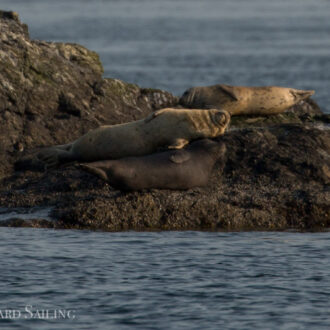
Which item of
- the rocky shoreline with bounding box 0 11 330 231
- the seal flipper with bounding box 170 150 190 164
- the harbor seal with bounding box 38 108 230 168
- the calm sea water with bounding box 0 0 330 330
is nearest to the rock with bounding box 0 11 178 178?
the rocky shoreline with bounding box 0 11 330 231

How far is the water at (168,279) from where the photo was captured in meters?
8.72

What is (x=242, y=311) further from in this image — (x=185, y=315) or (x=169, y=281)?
(x=169, y=281)

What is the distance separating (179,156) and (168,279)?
10.9 feet

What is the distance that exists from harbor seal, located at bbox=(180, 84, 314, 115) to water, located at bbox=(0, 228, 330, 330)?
537 centimetres

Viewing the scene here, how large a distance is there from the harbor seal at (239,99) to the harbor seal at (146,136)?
2976 millimetres

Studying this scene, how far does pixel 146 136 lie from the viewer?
13.8 meters

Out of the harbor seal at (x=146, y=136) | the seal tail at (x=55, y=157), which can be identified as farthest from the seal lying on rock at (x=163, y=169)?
the seal tail at (x=55, y=157)

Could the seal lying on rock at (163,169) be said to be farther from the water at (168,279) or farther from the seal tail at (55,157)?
the seal tail at (55,157)

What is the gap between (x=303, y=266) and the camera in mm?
10594

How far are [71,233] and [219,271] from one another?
7.89 feet

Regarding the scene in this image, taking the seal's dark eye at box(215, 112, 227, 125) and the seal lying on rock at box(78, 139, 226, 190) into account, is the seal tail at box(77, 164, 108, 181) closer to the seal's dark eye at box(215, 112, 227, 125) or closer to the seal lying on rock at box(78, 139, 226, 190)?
the seal lying on rock at box(78, 139, 226, 190)

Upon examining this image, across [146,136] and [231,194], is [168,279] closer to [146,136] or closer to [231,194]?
[231,194]

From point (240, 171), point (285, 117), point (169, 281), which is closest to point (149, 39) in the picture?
point (285, 117)

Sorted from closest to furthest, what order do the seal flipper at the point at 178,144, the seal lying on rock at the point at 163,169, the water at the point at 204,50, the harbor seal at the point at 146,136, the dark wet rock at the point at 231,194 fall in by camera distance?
the dark wet rock at the point at 231,194 → the seal lying on rock at the point at 163,169 → the seal flipper at the point at 178,144 → the harbor seal at the point at 146,136 → the water at the point at 204,50
